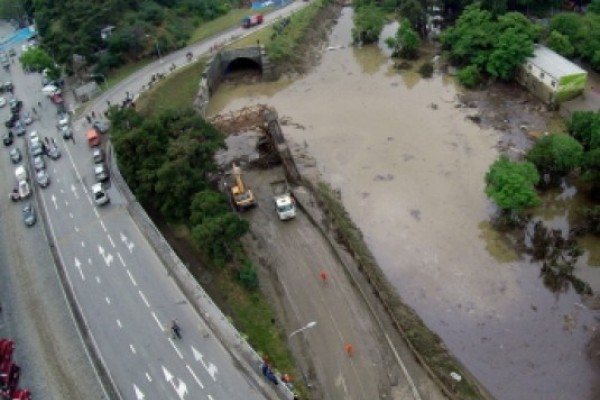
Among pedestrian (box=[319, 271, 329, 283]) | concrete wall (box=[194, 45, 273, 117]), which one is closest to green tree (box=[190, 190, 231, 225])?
pedestrian (box=[319, 271, 329, 283])

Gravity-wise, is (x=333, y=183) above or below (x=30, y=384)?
below

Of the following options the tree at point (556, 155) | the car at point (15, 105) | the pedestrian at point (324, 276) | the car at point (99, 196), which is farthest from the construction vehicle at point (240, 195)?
the car at point (15, 105)

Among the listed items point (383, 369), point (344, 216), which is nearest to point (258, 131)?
point (344, 216)

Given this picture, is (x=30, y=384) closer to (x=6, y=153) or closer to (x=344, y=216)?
(x=344, y=216)

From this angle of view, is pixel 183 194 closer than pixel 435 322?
No

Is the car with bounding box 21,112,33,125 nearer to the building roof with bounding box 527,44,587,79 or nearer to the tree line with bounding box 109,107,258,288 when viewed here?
the tree line with bounding box 109,107,258,288

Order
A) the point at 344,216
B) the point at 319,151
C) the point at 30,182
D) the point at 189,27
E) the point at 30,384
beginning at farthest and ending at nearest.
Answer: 1. the point at 189,27
2. the point at 319,151
3. the point at 30,182
4. the point at 344,216
5. the point at 30,384

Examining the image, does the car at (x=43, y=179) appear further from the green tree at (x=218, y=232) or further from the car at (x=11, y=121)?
the green tree at (x=218, y=232)

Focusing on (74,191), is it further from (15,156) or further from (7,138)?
(7,138)

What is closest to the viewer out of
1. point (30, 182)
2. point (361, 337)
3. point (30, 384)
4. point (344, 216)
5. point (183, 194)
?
point (30, 384)
